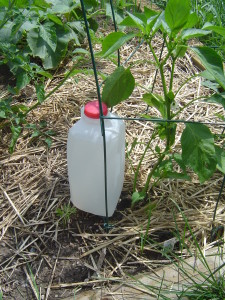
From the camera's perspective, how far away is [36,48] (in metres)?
1.94

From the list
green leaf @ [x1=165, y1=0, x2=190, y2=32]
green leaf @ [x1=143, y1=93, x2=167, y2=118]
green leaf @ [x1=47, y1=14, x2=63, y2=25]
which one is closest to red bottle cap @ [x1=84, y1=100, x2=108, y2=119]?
green leaf @ [x1=143, y1=93, x2=167, y2=118]

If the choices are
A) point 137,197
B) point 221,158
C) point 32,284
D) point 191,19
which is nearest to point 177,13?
point 191,19

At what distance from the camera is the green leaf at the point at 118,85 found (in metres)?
1.25

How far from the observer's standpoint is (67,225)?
153cm

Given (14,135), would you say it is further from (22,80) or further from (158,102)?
(158,102)

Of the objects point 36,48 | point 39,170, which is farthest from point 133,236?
point 36,48

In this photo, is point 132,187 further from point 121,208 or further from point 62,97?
point 62,97

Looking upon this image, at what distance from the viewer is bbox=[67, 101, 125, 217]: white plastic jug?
1.34 meters

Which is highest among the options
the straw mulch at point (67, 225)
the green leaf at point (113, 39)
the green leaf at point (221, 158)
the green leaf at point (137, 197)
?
the green leaf at point (113, 39)

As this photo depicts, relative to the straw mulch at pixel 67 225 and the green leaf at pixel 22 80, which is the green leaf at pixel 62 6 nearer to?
the green leaf at pixel 22 80

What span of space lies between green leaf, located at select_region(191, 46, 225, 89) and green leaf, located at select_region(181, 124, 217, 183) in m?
0.21

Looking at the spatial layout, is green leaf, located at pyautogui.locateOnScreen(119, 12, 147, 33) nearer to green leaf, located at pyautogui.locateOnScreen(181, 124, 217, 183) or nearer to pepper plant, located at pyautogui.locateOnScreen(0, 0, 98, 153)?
green leaf, located at pyautogui.locateOnScreen(181, 124, 217, 183)

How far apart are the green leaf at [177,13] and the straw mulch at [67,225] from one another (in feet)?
0.49

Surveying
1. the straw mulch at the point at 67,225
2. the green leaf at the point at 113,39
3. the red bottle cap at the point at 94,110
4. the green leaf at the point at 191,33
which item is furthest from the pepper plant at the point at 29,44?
the green leaf at the point at 191,33
